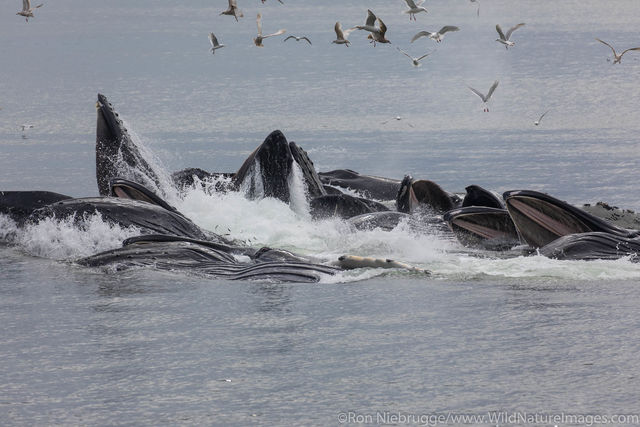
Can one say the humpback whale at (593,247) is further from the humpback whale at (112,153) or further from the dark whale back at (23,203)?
the dark whale back at (23,203)

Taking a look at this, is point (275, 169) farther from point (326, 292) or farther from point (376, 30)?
point (326, 292)

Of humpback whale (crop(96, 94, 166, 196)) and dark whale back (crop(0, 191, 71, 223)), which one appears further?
humpback whale (crop(96, 94, 166, 196))

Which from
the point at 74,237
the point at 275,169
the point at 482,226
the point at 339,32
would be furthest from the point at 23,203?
the point at 339,32

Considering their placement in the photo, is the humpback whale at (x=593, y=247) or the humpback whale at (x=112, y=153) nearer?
the humpback whale at (x=593, y=247)

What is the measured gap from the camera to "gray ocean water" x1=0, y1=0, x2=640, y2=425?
10367 millimetres

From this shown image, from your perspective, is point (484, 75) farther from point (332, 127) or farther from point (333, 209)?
point (333, 209)

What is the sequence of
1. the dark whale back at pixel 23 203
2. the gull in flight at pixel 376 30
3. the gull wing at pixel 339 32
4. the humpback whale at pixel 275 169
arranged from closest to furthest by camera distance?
the dark whale back at pixel 23 203 → the humpback whale at pixel 275 169 → the gull in flight at pixel 376 30 → the gull wing at pixel 339 32

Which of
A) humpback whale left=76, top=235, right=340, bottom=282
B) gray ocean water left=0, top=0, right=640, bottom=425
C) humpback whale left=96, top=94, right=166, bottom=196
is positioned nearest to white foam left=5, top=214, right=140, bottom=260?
gray ocean water left=0, top=0, right=640, bottom=425

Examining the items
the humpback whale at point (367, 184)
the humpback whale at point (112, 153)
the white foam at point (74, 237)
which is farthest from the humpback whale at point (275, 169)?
the white foam at point (74, 237)

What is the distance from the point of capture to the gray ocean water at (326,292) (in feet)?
34.0

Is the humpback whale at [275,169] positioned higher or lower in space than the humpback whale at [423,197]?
higher

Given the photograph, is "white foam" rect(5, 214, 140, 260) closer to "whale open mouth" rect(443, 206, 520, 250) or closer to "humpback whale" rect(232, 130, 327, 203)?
"humpback whale" rect(232, 130, 327, 203)

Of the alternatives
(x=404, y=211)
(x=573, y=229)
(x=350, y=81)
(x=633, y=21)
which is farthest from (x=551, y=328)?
(x=633, y=21)

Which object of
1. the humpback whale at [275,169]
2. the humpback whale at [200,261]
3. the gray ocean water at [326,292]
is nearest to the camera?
the gray ocean water at [326,292]
